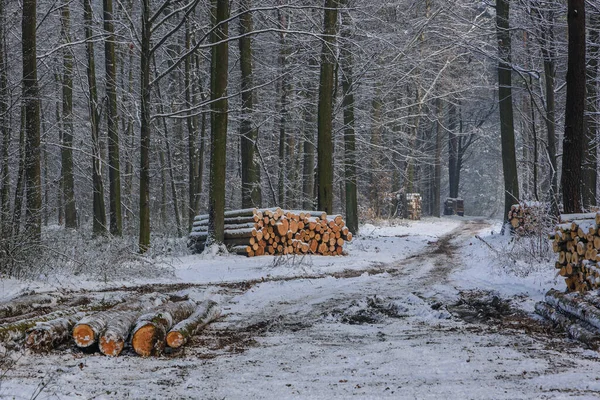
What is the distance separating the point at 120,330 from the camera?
5.67 metres

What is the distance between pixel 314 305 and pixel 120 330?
3531mm

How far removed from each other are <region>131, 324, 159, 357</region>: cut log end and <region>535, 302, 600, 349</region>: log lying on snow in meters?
4.13

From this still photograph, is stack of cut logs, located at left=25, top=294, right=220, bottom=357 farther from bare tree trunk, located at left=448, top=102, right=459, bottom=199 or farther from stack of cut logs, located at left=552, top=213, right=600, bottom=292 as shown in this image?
bare tree trunk, located at left=448, top=102, right=459, bottom=199

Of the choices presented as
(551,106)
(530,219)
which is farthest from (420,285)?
(551,106)

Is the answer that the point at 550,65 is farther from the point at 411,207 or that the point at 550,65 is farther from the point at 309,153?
the point at 411,207

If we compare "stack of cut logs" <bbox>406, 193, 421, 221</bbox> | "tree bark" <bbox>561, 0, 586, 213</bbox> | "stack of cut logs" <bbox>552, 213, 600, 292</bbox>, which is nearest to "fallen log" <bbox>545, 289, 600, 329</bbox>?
"stack of cut logs" <bbox>552, 213, 600, 292</bbox>

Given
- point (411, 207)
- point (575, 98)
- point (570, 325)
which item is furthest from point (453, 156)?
point (570, 325)

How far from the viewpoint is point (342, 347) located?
594 cm

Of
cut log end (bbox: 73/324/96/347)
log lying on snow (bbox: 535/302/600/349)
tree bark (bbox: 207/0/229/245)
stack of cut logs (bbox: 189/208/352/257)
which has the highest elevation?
tree bark (bbox: 207/0/229/245)

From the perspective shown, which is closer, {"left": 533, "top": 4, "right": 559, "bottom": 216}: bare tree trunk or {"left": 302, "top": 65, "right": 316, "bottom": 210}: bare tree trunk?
{"left": 533, "top": 4, "right": 559, "bottom": 216}: bare tree trunk

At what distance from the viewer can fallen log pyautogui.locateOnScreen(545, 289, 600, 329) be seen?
20.4 feet

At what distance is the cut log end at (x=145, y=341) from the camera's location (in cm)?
559

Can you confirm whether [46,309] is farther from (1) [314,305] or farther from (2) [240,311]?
(1) [314,305]

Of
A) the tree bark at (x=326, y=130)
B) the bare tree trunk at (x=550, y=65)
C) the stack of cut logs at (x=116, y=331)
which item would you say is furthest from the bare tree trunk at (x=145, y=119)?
the bare tree trunk at (x=550, y=65)
